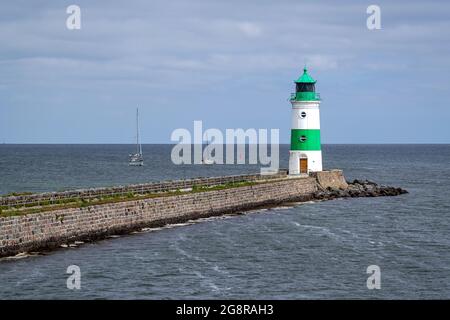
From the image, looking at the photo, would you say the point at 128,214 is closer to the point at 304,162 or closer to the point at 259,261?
the point at 259,261

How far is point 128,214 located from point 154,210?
2.54 metres

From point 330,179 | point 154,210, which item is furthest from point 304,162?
point 154,210

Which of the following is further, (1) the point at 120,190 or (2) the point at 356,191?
(2) the point at 356,191

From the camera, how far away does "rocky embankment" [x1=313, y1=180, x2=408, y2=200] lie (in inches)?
2480

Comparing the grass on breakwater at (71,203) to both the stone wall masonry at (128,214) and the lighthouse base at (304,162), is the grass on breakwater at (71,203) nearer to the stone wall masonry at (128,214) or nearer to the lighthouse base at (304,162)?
the stone wall masonry at (128,214)

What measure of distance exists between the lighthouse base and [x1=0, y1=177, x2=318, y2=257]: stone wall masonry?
2.88m

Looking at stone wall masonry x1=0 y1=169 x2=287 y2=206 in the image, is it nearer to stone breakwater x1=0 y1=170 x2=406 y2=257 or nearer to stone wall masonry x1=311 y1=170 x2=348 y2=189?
stone breakwater x1=0 y1=170 x2=406 y2=257

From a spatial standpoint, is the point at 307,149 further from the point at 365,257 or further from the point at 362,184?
the point at 365,257

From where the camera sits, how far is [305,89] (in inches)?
2478

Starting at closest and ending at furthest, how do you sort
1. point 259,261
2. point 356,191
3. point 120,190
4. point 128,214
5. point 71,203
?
1. point 259,261
2. point 71,203
3. point 128,214
4. point 120,190
5. point 356,191

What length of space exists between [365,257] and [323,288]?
689 cm

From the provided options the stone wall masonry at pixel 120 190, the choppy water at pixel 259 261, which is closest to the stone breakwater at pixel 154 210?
the choppy water at pixel 259 261

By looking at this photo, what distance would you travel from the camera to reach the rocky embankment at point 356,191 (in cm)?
6300

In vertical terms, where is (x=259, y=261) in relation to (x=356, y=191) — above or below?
below
